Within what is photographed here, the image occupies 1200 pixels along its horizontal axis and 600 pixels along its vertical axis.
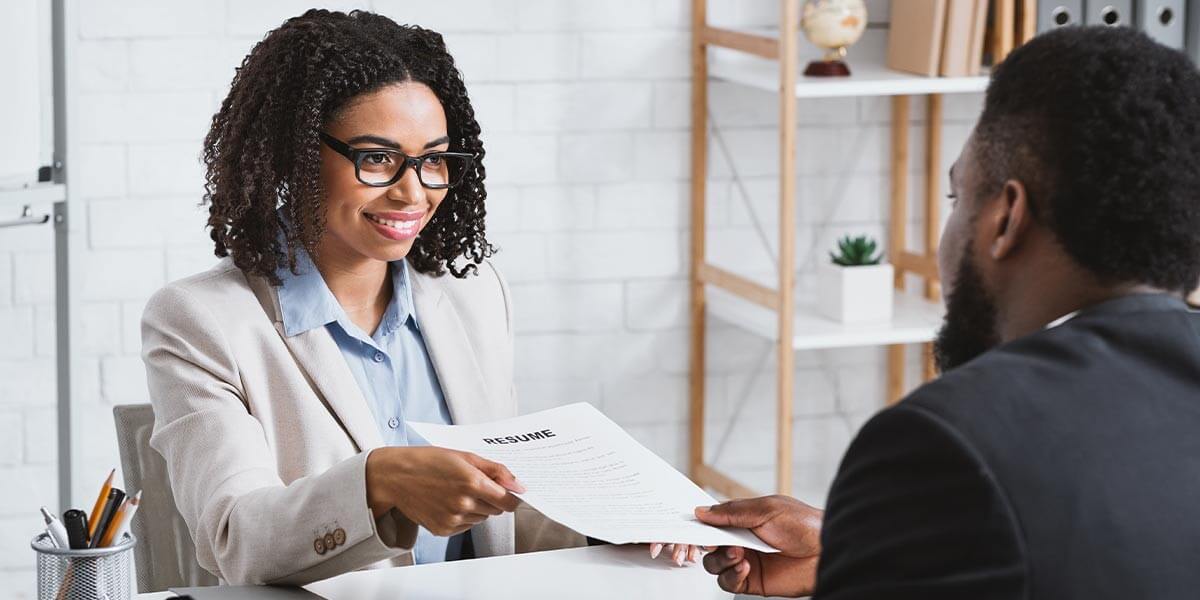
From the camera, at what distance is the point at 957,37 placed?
9.43ft

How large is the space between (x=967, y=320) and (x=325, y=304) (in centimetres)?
89

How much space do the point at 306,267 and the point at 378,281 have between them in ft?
0.39

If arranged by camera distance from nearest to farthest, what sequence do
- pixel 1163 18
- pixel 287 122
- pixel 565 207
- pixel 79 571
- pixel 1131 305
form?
pixel 1131 305 < pixel 79 571 < pixel 287 122 < pixel 1163 18 < pixel 565 207

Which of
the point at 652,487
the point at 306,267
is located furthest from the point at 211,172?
the point at 652,487

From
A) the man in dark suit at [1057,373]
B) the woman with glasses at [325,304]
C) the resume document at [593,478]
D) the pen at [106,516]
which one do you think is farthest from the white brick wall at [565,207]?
the man in dark suit at [1057,373]

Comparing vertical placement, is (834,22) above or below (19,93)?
above

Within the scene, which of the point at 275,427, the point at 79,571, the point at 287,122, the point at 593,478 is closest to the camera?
the point at 79,571

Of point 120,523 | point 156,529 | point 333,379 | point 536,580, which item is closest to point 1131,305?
point 536,580

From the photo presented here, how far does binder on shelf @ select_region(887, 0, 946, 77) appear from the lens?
288cm

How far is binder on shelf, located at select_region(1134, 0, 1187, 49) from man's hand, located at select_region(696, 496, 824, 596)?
181cm

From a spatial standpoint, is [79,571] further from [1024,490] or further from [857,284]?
[857,284]

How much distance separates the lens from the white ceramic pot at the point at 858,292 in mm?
2963

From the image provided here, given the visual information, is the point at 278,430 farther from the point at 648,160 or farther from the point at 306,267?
the point at 648,160

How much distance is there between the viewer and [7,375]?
2.88m
